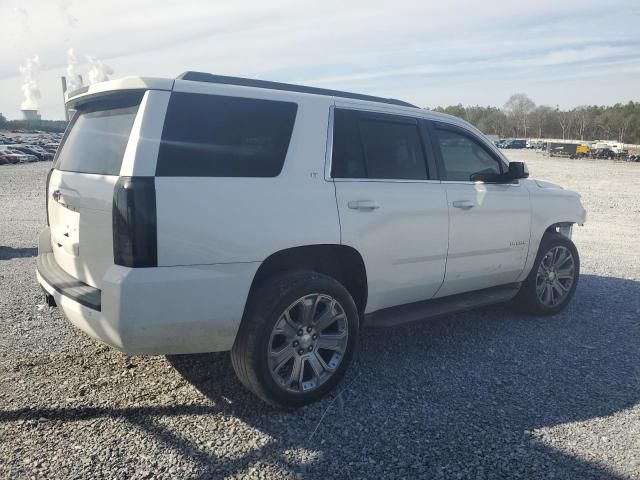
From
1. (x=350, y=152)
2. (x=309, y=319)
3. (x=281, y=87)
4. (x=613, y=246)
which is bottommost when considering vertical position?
(x=613, y=246)

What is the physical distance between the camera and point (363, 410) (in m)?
3.46

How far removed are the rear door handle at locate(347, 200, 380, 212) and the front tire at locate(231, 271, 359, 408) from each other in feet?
1.70

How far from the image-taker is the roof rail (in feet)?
11.0

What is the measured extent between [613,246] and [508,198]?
574 centimetres

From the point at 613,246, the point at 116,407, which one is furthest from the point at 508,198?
the point at 613,246

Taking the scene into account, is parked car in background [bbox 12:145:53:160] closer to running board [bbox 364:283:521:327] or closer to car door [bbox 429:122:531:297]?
car door [bbox 429:122:531:297]

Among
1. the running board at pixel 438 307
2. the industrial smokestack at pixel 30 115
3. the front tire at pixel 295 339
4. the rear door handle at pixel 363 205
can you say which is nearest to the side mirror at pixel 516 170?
the running board at pixel 438 307

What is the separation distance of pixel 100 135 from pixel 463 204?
2.74 metres

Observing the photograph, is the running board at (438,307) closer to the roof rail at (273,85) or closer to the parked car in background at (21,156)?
the roof rail at (273,85)

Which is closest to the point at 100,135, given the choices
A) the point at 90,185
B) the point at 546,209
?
the point at 90,185

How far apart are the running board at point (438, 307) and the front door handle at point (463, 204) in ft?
2.53

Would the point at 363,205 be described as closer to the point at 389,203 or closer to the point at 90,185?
the point at 389,203

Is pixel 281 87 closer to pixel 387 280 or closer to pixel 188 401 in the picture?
pixel 387 280

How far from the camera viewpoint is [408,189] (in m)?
4.01
